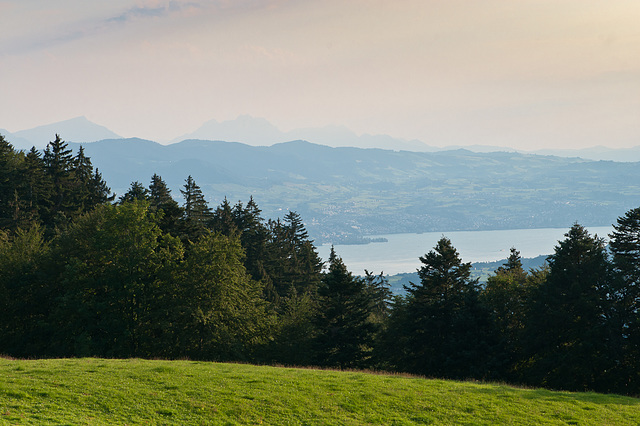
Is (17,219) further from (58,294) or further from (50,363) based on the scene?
(50,363)

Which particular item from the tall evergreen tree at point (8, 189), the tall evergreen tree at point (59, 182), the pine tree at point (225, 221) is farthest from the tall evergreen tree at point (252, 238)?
the tall evergreen tree at point (8, 189)

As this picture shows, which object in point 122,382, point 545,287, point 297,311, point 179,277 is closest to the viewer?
point 122,382

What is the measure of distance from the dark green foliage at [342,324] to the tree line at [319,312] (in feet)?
0.37

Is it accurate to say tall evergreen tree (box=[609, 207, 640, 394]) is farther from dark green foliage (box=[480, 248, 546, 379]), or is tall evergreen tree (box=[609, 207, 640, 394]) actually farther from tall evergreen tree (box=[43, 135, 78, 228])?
tall evergreen tree (box=[43, 135, 78, 228])

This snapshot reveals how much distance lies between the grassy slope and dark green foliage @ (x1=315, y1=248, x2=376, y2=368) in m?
17.0

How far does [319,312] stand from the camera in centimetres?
4734

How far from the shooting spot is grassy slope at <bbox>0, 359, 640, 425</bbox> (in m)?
17.5

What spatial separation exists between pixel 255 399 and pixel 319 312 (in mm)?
27472

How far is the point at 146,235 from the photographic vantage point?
40.0 m

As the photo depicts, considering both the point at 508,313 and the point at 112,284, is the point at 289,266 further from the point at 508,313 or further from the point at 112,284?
the point at 112,284

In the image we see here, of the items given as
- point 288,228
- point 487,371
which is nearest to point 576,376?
point 487,371

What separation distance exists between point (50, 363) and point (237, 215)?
182 feet

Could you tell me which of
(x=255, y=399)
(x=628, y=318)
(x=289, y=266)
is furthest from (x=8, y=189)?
(x=628, y=318)

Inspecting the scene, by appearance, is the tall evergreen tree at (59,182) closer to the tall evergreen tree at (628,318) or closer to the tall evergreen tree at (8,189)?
the tall evergreen tree at (8,189)
